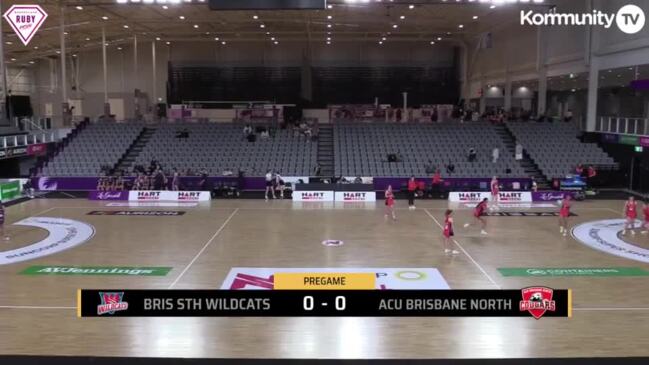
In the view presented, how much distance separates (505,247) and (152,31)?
34583 millimetres

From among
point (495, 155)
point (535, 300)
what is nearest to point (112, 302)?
point (535, 300)

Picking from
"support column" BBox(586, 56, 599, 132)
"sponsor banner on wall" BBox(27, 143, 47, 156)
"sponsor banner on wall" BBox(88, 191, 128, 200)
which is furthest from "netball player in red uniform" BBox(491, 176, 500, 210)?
"sponsor banner on wall" BBox(27, 143, 47, 156)

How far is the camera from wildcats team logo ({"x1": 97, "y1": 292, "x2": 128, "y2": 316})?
8.47 m

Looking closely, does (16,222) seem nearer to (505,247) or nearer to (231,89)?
(505,247)

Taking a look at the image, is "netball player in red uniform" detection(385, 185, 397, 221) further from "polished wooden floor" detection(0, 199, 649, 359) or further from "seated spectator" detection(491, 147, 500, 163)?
"seated spectator" detection(491, 147, 500, 163)

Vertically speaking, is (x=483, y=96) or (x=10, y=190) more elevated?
(x=483, y=96)

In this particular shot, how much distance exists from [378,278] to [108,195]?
20.0 meters

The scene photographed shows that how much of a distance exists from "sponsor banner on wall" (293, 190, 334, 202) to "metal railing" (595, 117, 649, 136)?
675 inches

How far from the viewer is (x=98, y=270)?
1479cm

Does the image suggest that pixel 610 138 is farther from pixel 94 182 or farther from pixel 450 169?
pixel 94 182

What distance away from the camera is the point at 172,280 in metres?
13.9

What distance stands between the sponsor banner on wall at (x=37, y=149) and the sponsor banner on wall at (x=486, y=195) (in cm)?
2484

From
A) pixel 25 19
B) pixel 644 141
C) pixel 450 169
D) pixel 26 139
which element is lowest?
pixel 450 169

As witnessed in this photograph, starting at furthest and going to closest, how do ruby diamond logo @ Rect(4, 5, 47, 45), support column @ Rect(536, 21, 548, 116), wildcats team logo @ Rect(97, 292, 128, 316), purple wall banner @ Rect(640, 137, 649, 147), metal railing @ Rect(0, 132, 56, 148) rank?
support column @ Rect(536, 21, 548, 116) < metal railing @ Rect(0, 132, 56, 148) < purple wall banner @ Rect(640, 137, 649, 147) < ruby diamond logo @ Rect(4, 5, 47, 45) < wildcats team logo @ Rect(97, 292, 128, 316)
